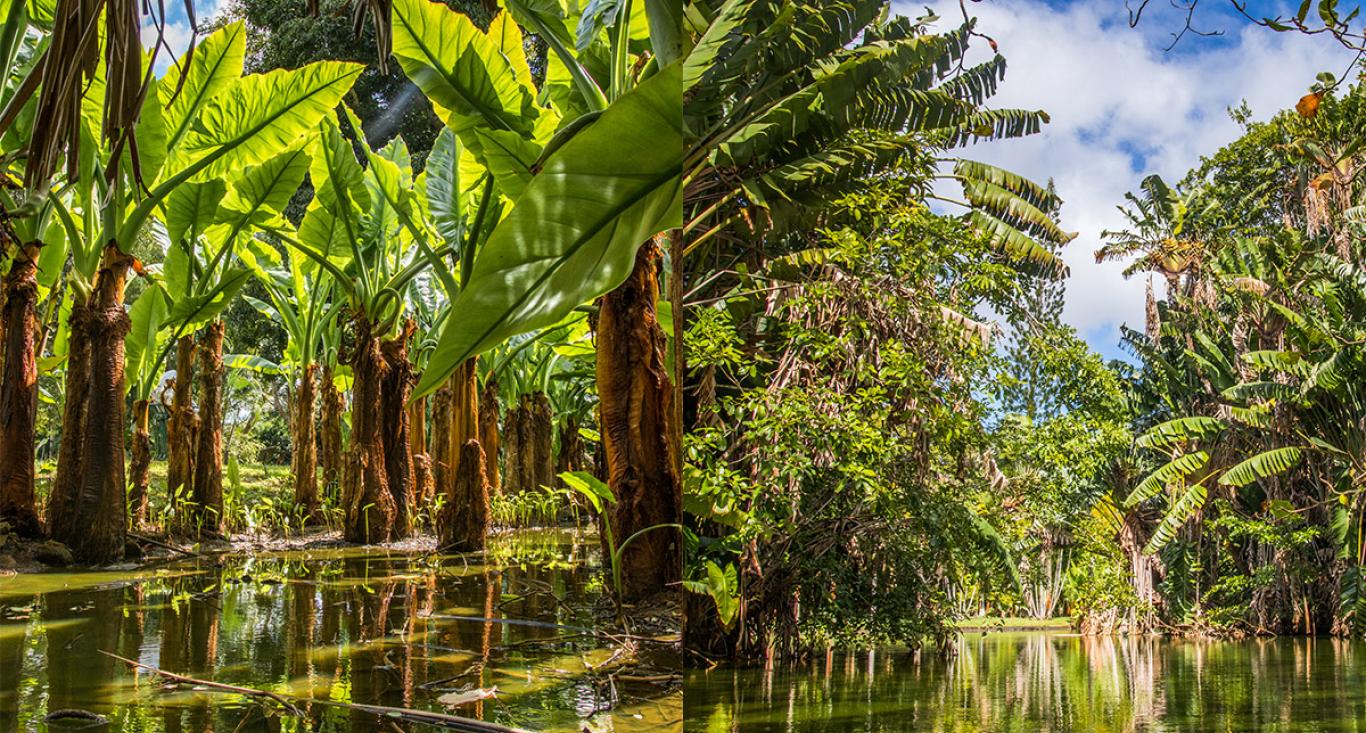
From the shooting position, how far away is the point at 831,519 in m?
1.39

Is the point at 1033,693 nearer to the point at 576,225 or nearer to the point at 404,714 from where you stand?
the point at 404,714

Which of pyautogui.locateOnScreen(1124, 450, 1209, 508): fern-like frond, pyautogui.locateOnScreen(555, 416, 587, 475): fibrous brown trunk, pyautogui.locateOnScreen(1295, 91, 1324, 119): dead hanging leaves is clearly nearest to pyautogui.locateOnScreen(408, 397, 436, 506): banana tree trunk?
pyautogui.locateOnScreen(555, 416, 587, 475): fibrous brown trunk

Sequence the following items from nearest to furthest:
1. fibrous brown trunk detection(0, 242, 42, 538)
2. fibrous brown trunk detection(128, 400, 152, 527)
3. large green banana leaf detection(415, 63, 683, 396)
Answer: large green banana leaf detection(415, 63, 683, 396)
fibrous brown trunk detection(0, 242, 42, 538)
fibrous brown trunk detection(128, 400, 152, 527)

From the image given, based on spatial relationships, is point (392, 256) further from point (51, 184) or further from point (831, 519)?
point (831, 519)

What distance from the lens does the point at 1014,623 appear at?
4.35 feet

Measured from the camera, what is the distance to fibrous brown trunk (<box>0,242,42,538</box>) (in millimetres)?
1062

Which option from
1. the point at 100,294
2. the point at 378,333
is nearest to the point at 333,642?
the point at 378,333

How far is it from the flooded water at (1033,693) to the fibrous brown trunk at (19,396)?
881mm

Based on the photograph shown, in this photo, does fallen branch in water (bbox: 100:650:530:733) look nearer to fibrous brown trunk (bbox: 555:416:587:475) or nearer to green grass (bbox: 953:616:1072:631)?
fibrous brown trunk (bbox: 555:416:587:475)

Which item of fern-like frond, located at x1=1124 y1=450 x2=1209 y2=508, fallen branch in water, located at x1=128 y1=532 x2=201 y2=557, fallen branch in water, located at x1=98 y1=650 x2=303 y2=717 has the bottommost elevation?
fallen branch in water, located at x1=98 y1=650 x2=303 y2=717

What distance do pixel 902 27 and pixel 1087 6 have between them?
0.29 metres

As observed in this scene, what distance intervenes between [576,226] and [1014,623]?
42.5 inches

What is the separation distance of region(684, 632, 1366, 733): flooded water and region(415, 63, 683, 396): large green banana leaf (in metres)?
0.87

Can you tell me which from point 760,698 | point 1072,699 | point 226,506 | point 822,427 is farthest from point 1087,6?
point 226,506
